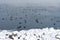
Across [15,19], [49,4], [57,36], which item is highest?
[49,4]

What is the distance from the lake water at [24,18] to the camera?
14.8ft

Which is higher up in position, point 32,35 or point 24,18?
point 24,18

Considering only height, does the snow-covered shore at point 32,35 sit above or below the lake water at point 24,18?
below

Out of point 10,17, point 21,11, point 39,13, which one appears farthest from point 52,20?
point 10,17

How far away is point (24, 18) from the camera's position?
4.54m

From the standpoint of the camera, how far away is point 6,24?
178 inches

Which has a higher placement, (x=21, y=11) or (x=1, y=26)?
(x=21, y=11)

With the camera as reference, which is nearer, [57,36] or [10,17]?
[57,36]

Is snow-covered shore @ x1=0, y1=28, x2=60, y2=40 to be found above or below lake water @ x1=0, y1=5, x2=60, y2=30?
below

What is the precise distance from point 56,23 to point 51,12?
13.5 inches

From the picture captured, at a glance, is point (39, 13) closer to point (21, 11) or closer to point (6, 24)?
point (21, 11)

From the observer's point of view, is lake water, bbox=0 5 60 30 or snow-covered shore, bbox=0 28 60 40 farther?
lake water, bbox=0 5 60 30

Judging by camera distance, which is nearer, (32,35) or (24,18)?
(32,35)

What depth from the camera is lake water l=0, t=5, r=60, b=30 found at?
451 centimetres
